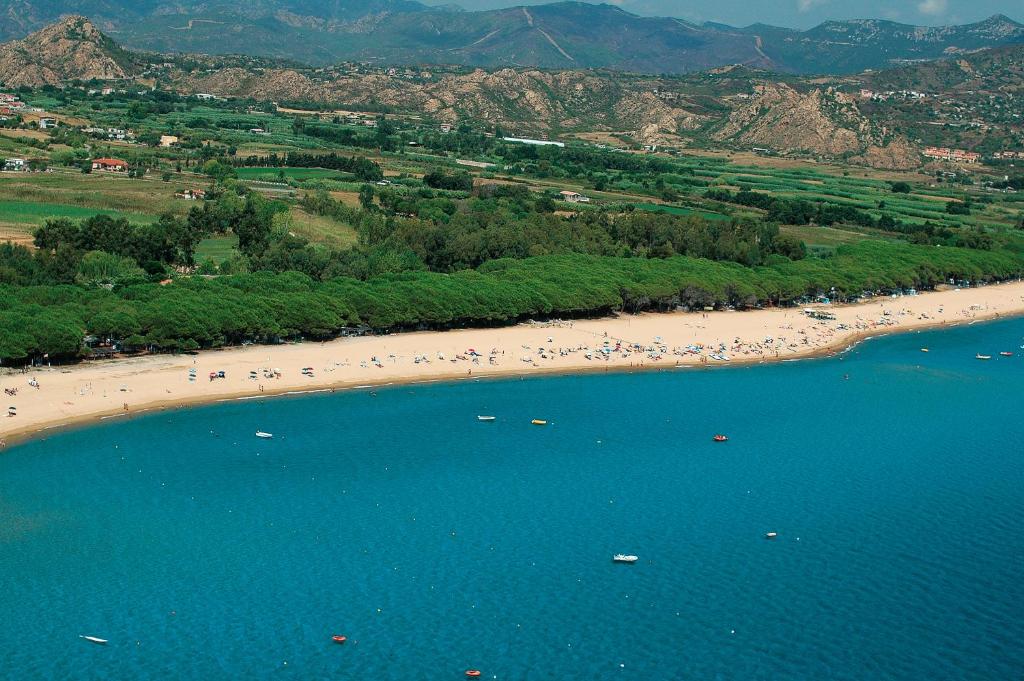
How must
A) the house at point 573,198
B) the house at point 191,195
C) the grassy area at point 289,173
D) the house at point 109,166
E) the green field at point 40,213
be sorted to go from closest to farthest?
the green field at point 40,213 → the house at point 191,195 → the house at point 109,166 → the grassy area at point 289,173 → the house at point 573,198

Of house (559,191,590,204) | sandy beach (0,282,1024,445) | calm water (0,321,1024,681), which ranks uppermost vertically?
house (559,191,590,204)

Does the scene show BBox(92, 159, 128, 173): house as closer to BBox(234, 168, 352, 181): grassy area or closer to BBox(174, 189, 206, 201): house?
BBox(234, 168, 352, 181): grassy area

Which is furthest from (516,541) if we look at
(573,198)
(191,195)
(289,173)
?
(289,173)

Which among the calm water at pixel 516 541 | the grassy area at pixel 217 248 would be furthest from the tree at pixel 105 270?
the calm water at pixel 516 541

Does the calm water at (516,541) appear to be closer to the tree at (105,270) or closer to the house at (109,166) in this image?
the tree at (105,270)

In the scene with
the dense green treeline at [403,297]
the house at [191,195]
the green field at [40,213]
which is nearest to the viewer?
the dense green treeline at [403,297]

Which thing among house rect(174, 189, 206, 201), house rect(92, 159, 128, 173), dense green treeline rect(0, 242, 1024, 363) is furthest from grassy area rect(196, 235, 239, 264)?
house rect(92, 159, 128, 173)

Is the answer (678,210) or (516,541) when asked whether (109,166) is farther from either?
(516,541)
